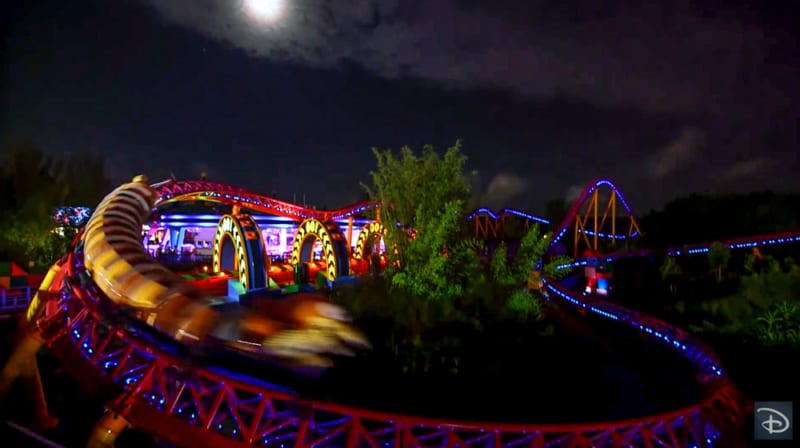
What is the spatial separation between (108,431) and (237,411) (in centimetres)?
162

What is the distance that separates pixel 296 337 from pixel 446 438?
1971 mm

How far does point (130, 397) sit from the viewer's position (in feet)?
18.9

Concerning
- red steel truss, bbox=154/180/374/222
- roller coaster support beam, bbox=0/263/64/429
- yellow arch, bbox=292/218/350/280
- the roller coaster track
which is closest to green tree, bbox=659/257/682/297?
red steel truss, bbox=154/180/374/222

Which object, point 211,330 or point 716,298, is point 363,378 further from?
point 716,298

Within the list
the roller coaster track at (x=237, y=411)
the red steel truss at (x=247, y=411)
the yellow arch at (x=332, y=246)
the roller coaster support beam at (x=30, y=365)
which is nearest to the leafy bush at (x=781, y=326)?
the roller coaster track at (x=237, y=411)

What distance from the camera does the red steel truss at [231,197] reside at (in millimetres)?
16172

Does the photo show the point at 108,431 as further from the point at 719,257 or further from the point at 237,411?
A: the point at 719,257

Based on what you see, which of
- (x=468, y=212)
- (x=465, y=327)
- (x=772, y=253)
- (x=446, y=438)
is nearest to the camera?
(x=446, y=438)

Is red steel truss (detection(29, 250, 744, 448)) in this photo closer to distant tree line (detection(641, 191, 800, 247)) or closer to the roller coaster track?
the roller coaster track

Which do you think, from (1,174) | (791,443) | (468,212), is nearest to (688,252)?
(468,212)

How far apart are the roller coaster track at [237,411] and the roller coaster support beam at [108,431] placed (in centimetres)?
19

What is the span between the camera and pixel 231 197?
63.9 feet

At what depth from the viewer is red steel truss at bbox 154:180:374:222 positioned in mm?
16172

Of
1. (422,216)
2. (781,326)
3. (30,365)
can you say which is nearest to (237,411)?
(30,365)
